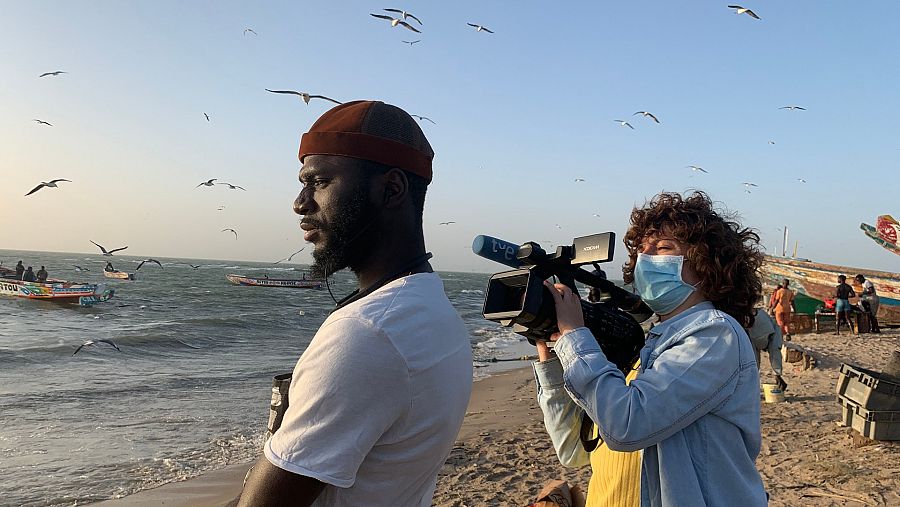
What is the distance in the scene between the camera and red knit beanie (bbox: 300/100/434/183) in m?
1.29

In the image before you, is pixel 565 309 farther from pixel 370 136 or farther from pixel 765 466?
pixel 765 466

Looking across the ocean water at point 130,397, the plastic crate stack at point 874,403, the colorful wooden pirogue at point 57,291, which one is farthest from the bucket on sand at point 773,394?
the colorful wooden pirogue at point 57,291

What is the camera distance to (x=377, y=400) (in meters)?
1.00

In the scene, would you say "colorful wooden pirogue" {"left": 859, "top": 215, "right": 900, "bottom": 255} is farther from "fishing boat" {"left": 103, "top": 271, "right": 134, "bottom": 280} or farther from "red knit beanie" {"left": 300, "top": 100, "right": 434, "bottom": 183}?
"fishing boat" {"left": 103, "top": 271, "right": 134, "bottom": 280}

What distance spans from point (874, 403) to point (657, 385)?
5.41 meters

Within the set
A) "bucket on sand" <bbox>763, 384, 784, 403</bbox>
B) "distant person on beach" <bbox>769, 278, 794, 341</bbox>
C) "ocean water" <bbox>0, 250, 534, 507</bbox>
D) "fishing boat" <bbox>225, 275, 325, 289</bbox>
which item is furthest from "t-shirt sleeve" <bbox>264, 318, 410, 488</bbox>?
"fishing boat" <bbox>225, 275, 325, 289</bbox>

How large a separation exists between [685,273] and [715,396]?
42cm

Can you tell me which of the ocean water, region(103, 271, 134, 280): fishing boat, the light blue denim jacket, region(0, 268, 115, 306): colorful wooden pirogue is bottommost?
region(103, 271, 134, 280): fishing boat

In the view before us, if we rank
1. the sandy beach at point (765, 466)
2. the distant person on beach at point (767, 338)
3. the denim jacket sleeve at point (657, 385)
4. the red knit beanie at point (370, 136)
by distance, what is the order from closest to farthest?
the red knit beanie at point (370, 136), the denim jacket sleeve at point (657, 385), the sandy beach at point (765, 466), the distant person on beach at point (767, 338)

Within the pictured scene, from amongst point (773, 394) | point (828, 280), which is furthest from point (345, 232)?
point (828, 280)

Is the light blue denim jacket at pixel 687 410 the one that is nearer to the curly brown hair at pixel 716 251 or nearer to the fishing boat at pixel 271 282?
the curly brown hair at pixel 716 251

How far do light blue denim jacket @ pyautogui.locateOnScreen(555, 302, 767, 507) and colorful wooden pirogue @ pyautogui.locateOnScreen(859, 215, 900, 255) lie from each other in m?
23.1

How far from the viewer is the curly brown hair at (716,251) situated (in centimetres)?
174

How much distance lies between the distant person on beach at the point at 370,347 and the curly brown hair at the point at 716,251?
0.86m
